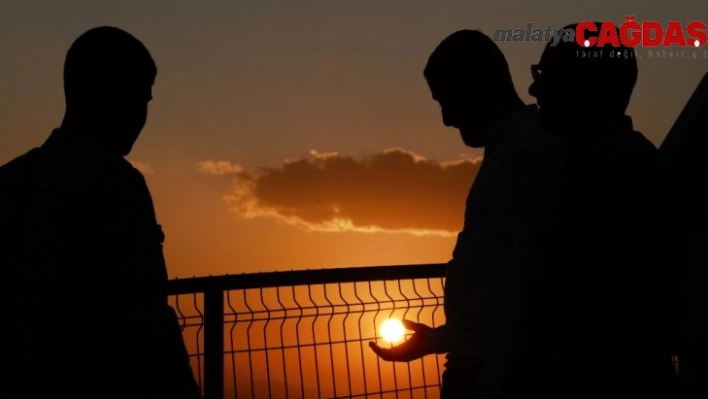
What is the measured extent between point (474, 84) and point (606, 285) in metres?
1.15

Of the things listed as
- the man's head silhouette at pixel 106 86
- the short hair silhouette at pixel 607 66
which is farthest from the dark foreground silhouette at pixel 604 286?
the man's head silhouette at pixel 106 86

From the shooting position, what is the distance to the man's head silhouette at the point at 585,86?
2055mm

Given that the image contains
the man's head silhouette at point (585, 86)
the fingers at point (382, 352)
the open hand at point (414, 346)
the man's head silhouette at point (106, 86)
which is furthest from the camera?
the fingers at point (382, 352)

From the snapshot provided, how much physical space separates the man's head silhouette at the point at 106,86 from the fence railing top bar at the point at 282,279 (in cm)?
183

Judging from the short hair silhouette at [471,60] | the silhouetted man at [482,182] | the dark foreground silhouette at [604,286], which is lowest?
the dark foreground silhouette at [604,286]

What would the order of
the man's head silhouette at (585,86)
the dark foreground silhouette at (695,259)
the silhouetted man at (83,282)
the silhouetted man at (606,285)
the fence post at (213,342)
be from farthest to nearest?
the fence post at (213,342), the dark foreground silhouette at (695,259), the silhouetted man at (83,282), the man's head silhouette at (585,86), the silhouetted man at (606,285)

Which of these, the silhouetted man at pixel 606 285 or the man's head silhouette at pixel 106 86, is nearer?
the silhouetted man at pixel 606 285

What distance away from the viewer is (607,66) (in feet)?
6.75

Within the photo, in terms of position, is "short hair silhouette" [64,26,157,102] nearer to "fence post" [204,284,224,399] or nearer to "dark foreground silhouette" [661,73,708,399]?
"fence post" [204,284,224,399]

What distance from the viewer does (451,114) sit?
2881 millimetres

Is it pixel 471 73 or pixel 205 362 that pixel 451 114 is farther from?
pixel 205 362

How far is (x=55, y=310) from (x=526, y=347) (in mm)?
1254

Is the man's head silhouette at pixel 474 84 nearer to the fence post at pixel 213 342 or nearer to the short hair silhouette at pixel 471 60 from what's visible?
the short hair silhouette at pixel 471 60

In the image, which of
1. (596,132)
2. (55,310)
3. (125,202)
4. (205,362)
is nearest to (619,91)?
(596,132)
